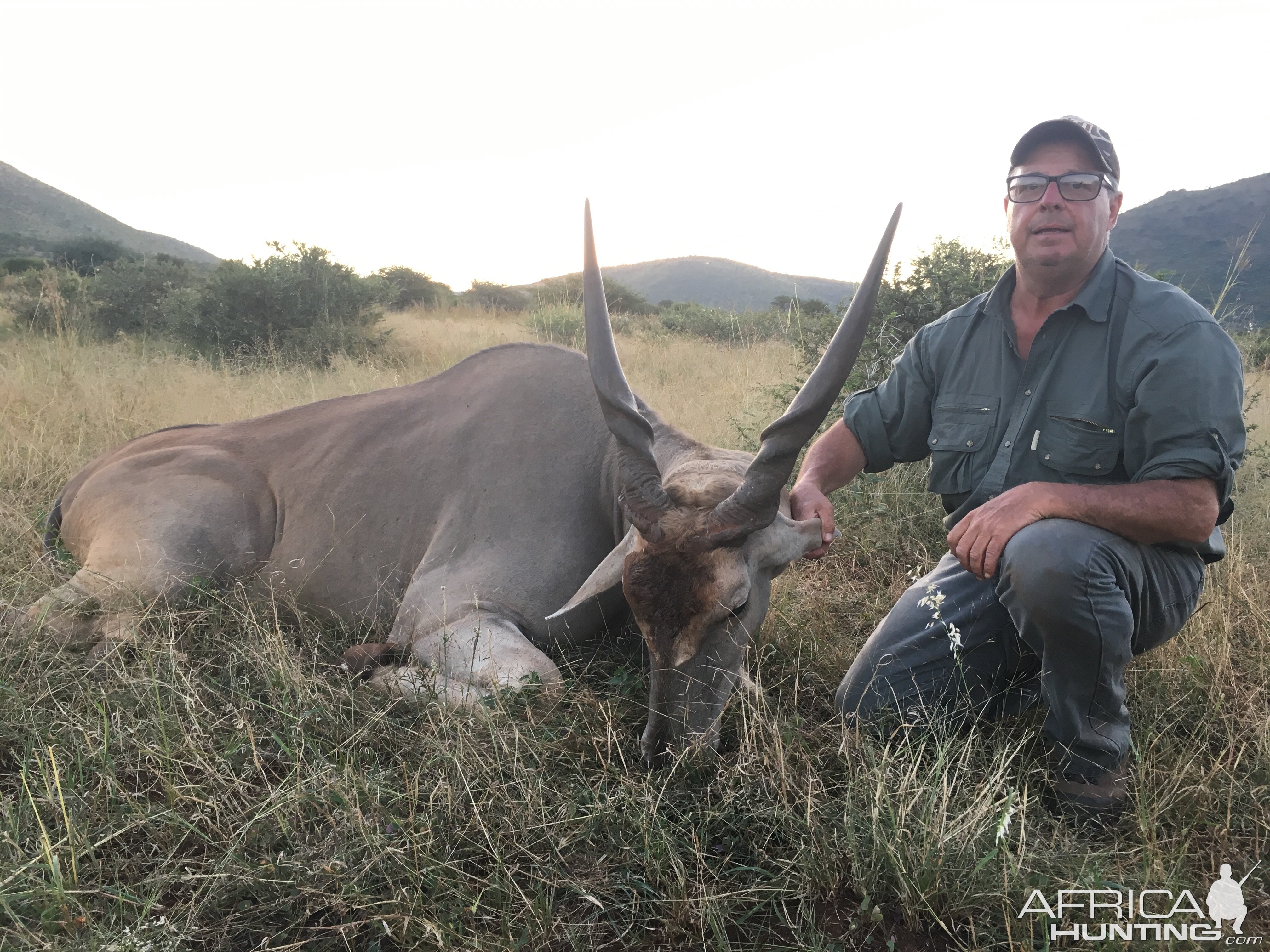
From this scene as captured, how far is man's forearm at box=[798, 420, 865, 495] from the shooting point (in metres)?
3.97

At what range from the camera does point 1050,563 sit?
114 inches

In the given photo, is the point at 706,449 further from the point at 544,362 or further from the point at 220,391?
the point at 220,391

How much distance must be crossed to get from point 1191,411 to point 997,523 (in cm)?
81

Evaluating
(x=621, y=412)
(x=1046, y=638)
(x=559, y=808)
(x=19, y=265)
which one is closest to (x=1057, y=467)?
(x=1046, y=638)

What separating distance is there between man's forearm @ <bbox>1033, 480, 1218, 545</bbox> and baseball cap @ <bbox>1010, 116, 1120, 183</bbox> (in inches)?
57.3

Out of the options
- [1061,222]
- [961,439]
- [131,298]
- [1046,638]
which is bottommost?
[1046,638]

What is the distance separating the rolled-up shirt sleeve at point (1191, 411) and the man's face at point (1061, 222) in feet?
1.75

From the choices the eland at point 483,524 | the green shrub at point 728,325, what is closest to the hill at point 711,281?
the green shrub at point 728,325

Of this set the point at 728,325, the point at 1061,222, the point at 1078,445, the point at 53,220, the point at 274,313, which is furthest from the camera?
the point at 53,220

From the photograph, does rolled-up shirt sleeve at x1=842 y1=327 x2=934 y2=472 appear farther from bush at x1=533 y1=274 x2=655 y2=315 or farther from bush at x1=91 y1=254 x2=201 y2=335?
bush at x1=533 y1=274 x2=655 y2=315

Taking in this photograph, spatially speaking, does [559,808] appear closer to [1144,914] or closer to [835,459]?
[1144,914]

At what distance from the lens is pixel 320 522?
15.2 ft

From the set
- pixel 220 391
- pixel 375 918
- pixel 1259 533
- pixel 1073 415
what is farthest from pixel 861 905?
pixel 220 391

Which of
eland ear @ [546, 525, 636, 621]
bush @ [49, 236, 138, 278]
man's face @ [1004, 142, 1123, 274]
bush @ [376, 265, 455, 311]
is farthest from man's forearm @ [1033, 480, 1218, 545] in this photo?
bush @ [49, 236, 138, 278]
